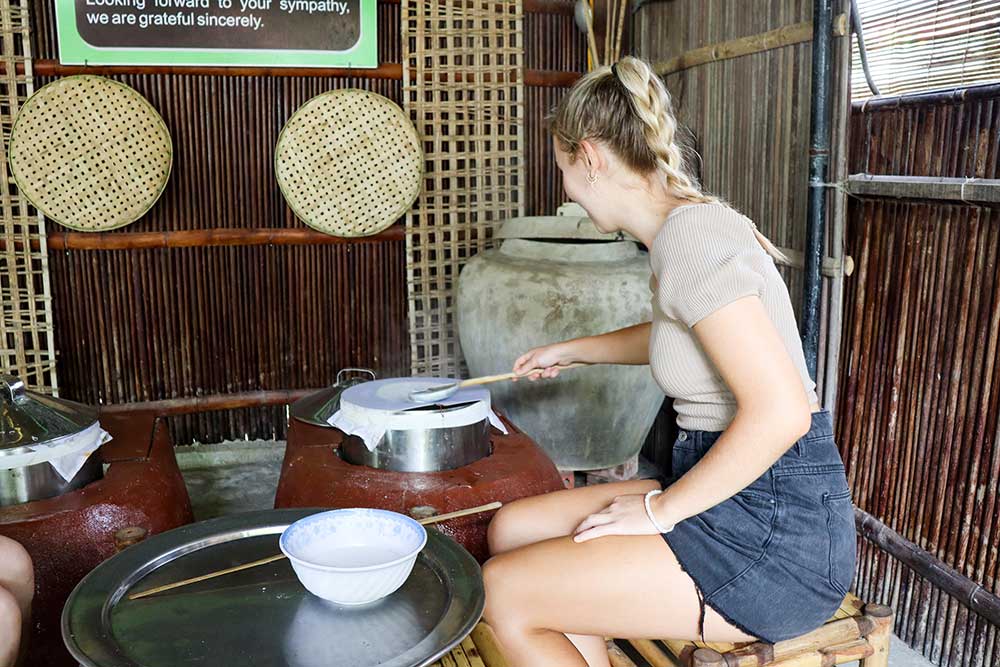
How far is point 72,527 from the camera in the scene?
2074 mm

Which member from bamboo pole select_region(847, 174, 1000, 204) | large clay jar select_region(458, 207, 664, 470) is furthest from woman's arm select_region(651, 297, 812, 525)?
large clay jar select_region(458, 207, 664, 470)

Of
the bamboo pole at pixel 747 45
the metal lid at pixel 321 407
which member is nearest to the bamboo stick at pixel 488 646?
the metal lid at pixel 321 407

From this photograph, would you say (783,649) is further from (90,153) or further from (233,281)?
(90,153)

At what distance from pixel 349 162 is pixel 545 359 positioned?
207cm

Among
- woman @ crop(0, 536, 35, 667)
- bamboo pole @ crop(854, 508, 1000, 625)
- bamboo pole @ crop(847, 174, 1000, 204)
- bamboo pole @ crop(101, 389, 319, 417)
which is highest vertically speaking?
bamboo pole @ crop(847, 174, 1000, 204)

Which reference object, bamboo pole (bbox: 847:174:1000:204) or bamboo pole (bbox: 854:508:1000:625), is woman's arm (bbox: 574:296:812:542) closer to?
bamboo pole (bbox: 847:174:1000:204)

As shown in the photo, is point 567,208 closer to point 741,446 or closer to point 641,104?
point 641,104

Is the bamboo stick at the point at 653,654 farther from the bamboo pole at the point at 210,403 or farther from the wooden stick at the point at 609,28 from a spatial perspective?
the wooden stick at the point at 609,28

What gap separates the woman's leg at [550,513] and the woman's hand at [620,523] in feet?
0.63

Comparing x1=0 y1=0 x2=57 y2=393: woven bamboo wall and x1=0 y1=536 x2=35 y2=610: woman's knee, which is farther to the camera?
x1=0 y1=0 x2=57 y2=393: woven bamboo wall

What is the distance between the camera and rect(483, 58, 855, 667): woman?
1414 mm

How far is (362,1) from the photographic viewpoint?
3902mm

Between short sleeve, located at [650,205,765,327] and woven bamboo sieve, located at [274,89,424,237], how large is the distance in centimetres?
256

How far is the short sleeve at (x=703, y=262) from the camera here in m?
1.43
